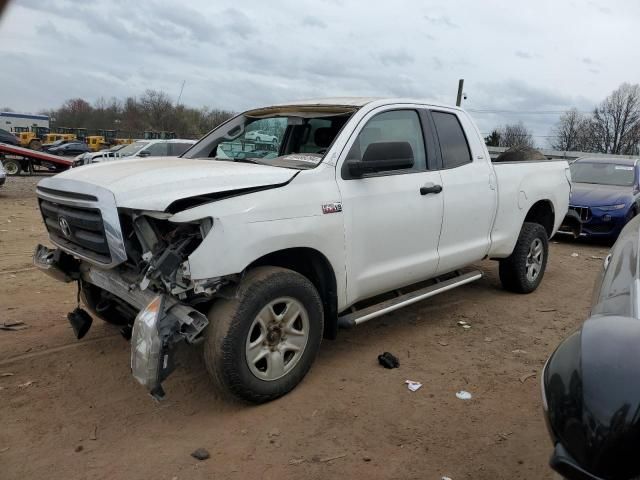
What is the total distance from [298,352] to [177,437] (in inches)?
35.8

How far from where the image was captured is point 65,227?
3535 mm

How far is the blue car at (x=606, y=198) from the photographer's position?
9.45 m

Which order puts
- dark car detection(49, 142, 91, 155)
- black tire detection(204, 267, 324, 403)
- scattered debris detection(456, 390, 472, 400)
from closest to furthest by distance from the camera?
black tire detection(204, 267, 324, 403), scattered debris detection(456, 390, 472, 400), dark car detection(49, 142, 91, 155)

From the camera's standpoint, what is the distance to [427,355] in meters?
4.36

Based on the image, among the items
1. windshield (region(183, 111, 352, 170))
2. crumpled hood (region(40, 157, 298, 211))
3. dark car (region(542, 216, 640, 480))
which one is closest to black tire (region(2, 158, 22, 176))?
windshield (region(183, 111, 352, 170))

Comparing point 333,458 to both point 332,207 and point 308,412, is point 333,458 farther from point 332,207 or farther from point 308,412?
point 332,207

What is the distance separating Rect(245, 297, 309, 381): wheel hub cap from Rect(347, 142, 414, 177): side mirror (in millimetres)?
1033

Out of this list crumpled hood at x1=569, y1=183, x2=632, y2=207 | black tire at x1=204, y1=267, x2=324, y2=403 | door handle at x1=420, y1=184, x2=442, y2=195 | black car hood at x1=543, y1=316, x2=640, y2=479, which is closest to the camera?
black car hood at x1=543, y1=316, x2=640, y2=479

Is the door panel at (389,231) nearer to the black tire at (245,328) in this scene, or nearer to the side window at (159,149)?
the black tire at (245,328)

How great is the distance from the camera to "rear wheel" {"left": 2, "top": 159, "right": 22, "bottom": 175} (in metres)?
21.0

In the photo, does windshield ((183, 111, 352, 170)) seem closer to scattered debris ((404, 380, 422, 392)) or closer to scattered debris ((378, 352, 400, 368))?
scattered debris ((378, 352, 400, 368))

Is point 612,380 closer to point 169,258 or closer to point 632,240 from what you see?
point 632,240

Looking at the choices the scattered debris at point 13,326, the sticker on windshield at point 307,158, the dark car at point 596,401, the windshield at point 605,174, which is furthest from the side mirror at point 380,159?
the windshield at point 605,174

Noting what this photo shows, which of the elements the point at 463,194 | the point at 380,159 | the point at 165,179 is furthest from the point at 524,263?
the point at 165,179
